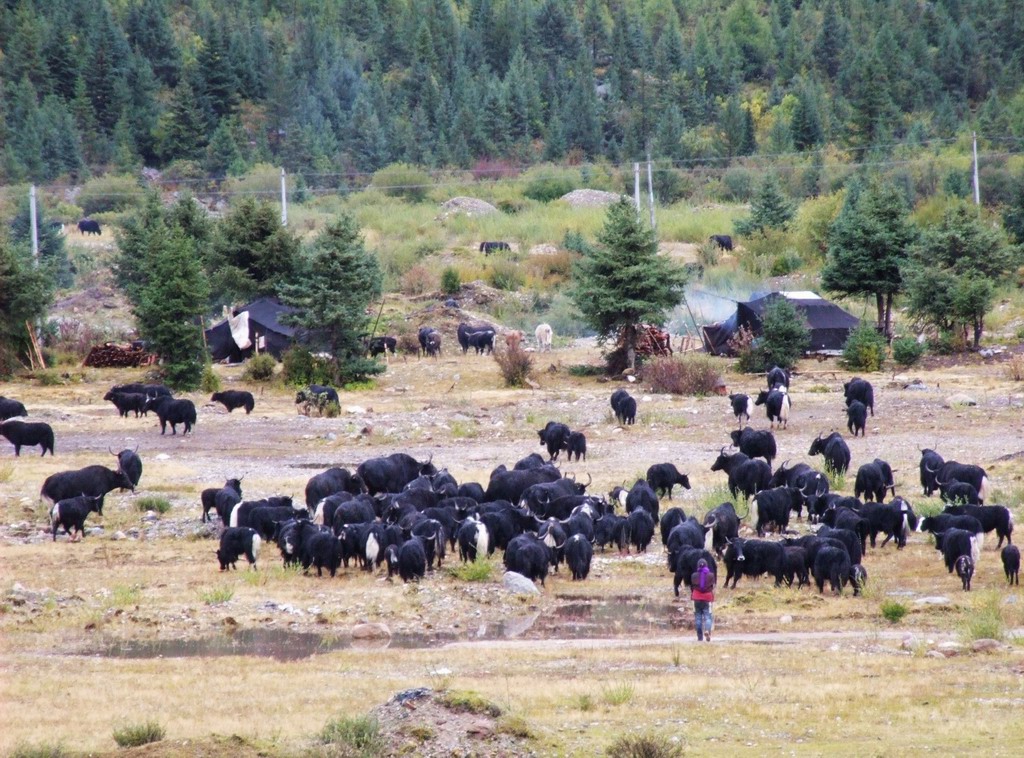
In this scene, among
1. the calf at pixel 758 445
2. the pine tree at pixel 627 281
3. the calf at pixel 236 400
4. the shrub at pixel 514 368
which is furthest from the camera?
the pine tree at pixel 627 281

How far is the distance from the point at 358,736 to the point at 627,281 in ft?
94.0

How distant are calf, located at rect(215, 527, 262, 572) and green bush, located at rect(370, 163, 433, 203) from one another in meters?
62.4

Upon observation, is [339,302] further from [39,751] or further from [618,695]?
[39,751]

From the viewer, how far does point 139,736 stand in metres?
10.4

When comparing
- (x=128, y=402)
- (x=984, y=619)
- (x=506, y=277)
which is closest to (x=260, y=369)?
(x=128, y=402)

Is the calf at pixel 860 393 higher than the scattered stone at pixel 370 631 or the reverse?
higher

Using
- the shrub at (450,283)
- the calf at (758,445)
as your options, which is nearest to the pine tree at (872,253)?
the shrub at (450,283)

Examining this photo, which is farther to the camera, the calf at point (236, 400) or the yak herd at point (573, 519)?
the calf at point (236, 400)

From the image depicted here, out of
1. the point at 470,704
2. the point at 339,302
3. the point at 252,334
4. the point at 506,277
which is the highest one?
the point at 506,277

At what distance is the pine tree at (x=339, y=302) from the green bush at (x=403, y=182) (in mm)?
42167

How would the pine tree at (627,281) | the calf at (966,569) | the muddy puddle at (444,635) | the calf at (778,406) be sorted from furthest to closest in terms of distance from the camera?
1. the pine tree at (627,281)
2. the calf at (778,406)
3. the calf at (966,569)
4. the muddy puddle at (444,635)

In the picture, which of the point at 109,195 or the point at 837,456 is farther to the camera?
the point at 109,195

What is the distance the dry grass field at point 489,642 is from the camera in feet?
35.8

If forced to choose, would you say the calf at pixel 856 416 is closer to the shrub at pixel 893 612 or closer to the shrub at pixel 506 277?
the shrub at pixel 893 612
